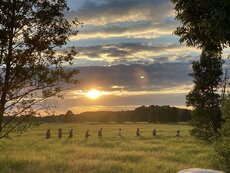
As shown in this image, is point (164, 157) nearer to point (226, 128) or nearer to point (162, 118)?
point (226, 128)

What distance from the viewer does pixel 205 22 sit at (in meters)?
18.9

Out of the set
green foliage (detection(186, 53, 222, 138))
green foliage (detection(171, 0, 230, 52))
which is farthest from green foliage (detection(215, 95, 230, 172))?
green foliage (detection(186, 53, 222, 138))

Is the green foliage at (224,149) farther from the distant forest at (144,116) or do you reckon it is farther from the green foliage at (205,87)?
the distant forest at (144,116)

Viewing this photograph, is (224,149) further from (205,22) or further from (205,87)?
(205,87)

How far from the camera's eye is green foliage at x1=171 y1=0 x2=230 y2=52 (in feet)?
58.2

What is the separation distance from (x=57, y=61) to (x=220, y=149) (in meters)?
10.5

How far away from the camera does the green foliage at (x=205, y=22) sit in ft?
58.2

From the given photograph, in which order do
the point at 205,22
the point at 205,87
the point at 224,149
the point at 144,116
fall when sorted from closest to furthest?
1. the point at 205,22
2. the point at 224,149
3. the point at 205,87
4. the point at 144,116

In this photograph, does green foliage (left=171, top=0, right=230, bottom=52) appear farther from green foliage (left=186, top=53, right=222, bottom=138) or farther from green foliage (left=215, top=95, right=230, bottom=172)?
green foliage (left=186, top=53, right=222, bottom=138)

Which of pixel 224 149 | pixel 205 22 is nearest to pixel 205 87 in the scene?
pixel 224 149

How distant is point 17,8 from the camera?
56.5 ft

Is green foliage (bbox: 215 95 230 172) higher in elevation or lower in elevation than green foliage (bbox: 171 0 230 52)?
lower

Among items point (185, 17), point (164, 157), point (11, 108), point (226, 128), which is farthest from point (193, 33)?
point (164, 157)

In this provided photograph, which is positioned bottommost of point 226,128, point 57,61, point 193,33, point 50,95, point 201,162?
point 201,162
